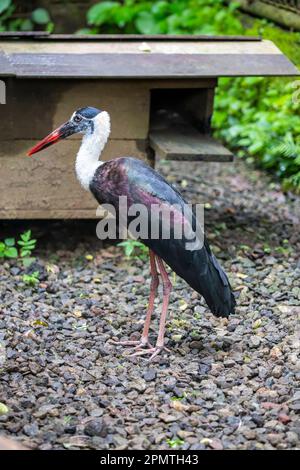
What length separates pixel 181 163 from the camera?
7.95 metres

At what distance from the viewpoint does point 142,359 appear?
15.1 feet

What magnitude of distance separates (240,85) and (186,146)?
3.01m

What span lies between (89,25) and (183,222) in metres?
5.77

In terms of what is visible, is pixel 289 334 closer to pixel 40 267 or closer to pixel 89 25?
pixel 40 267

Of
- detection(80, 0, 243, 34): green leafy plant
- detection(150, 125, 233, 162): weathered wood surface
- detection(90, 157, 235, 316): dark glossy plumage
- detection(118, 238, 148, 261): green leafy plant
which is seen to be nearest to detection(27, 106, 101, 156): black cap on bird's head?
detection(90, 157, 235, 316): dark glossy plumage

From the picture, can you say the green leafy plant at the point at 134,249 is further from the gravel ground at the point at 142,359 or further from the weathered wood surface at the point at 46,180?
the weathered wood surface at the point at 46,180

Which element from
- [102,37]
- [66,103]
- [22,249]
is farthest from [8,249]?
[102,37]

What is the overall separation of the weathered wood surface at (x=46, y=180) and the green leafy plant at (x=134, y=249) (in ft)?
1.05

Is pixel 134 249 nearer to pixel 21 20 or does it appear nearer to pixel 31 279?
pixel 31 279

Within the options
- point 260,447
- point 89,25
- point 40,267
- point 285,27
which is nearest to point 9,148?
point 40,267

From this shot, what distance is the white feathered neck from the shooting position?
15.5ft

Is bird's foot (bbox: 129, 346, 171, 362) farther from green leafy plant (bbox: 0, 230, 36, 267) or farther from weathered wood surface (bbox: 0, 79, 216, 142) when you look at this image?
weathered wood surface (bbox: 0, 79, 216, 142)
